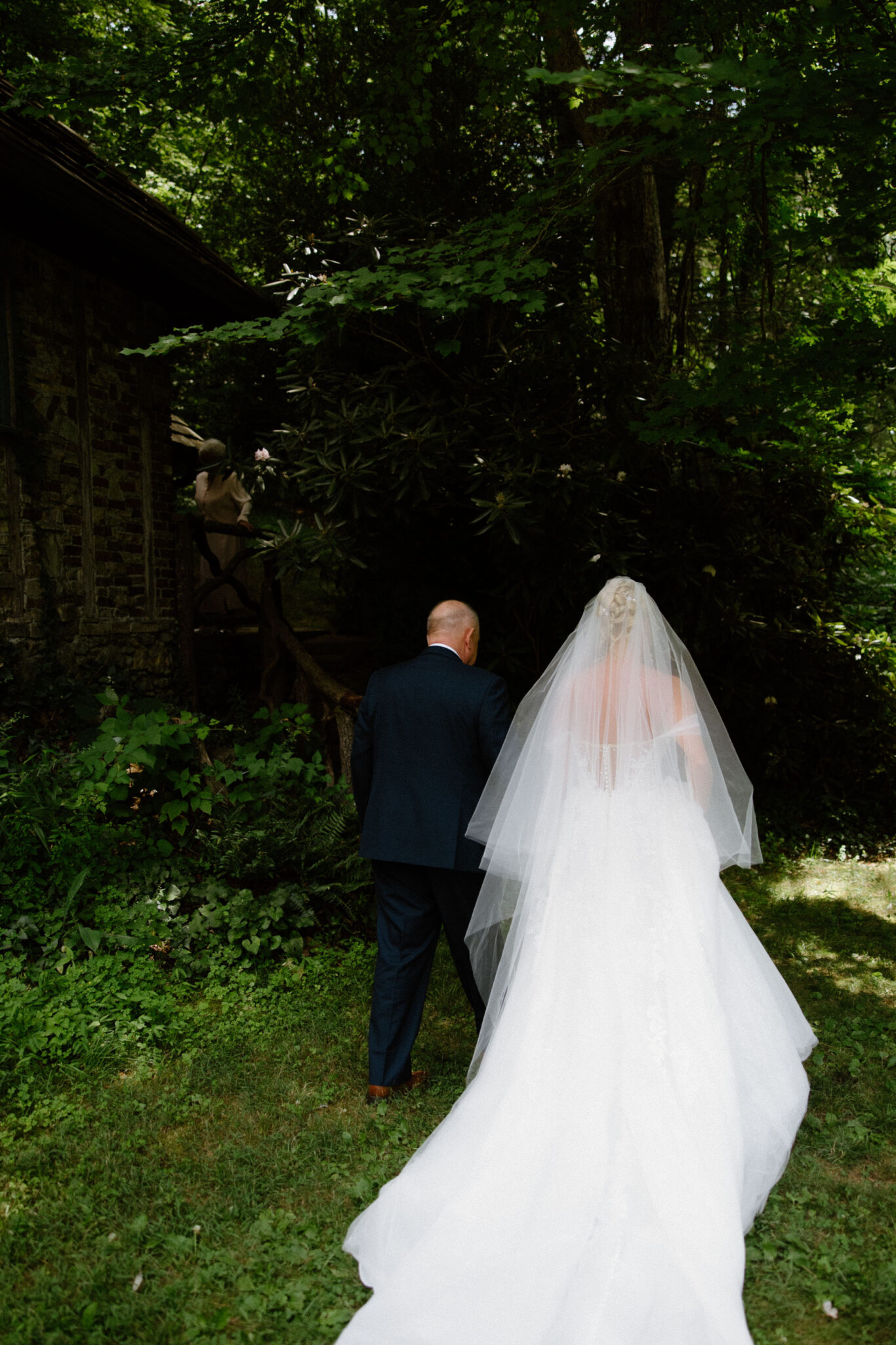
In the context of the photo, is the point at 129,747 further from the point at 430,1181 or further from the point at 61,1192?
the point at 430,1181

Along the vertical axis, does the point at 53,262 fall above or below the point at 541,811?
above

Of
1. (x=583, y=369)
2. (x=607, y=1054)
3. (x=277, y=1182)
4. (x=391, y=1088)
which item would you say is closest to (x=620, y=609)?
(x=607, y=1054)

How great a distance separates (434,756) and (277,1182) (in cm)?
171

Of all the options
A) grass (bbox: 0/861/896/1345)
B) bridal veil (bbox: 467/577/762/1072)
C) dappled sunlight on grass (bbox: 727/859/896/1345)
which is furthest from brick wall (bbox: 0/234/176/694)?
dappled sunlight on grass (bbox: 727/859/896/1345)

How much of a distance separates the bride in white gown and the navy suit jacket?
6.7 inches

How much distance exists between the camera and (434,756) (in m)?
3.77

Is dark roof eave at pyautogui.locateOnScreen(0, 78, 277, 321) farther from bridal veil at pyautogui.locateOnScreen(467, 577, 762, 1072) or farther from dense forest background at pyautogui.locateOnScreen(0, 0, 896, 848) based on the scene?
bridal veil at pyautogui.locateOnScreen(467, 577, 762, 1072)

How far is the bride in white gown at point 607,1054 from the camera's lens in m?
2.48

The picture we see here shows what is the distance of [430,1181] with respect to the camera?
9.37 feet

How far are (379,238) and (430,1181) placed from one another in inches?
247

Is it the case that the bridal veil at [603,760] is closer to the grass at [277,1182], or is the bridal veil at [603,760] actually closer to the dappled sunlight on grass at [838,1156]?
the grass at [277,1182]

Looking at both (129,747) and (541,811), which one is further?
(129,747)

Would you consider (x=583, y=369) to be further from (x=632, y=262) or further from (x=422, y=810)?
(x=422, y=810)

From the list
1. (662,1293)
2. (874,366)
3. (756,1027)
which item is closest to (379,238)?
(874,366)
